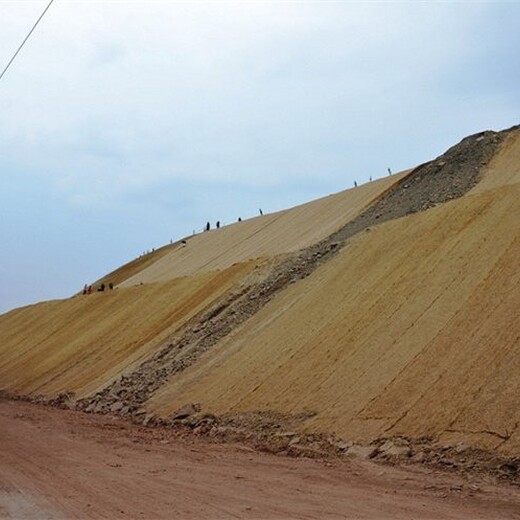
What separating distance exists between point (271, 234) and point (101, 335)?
10741 mm

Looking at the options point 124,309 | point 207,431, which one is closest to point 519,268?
point 207,431

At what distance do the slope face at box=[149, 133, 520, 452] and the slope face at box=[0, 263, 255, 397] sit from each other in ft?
18.2

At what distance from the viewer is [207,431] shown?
17.0 meters

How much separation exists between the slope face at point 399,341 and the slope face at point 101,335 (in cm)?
555

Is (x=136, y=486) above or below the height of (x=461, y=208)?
below

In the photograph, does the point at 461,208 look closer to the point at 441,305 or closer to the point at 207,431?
the point at 441,305

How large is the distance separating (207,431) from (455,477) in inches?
290

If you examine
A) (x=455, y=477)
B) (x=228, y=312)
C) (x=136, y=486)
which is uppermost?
(x=228, y=312)

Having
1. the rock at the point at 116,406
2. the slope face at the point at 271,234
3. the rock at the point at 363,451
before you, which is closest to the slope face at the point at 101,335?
the rock at the point at 116,406

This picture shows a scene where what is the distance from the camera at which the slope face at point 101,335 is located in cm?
2698

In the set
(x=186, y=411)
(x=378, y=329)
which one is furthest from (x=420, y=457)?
(x=186, y=411)

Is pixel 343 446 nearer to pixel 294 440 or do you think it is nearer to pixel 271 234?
pixel 294 440

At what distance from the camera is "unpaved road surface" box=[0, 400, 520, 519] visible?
8922 mm

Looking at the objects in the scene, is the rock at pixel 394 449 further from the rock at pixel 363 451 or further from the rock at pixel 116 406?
the rock at pixel 116 406
